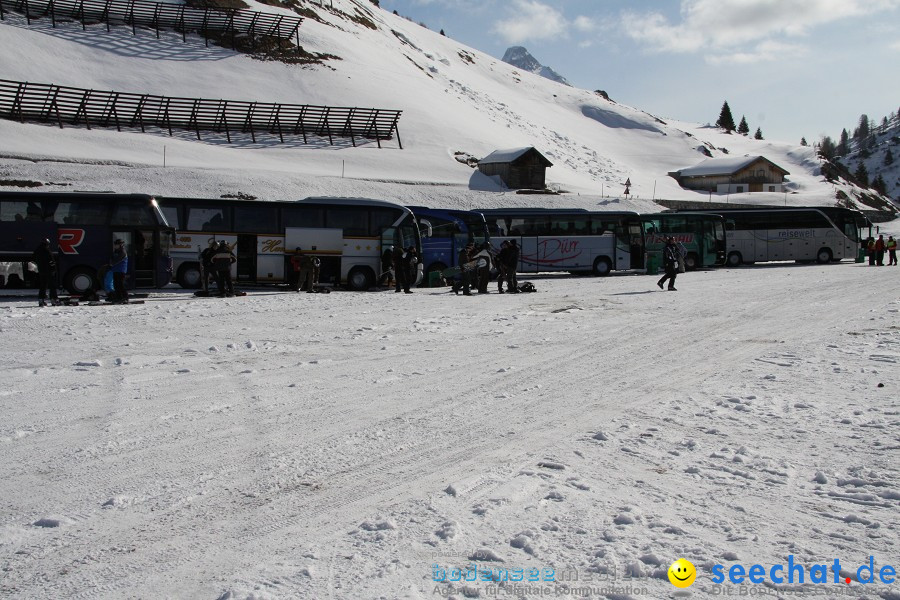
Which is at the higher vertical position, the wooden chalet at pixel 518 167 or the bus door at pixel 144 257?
the wooden chalet at pixel 518 167

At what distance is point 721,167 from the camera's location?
73.4 m

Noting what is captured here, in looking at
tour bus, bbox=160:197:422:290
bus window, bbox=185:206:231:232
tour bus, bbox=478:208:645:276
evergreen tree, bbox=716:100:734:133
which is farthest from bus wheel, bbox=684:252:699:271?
evergreen tree, bbox=716:100:734:133

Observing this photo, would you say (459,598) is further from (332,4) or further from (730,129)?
(730,129)

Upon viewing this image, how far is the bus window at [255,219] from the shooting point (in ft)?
73.0

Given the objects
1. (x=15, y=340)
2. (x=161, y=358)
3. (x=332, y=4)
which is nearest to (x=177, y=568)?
(x=161, y=358)

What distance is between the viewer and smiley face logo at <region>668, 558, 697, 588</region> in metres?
3.67

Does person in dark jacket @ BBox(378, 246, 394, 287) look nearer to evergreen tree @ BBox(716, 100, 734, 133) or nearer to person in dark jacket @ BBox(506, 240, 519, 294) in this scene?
person in dark jacket @ BBox(506, 240, 519, 294)

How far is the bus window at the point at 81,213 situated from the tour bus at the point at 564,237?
47.8 ft

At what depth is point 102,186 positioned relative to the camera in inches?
1246

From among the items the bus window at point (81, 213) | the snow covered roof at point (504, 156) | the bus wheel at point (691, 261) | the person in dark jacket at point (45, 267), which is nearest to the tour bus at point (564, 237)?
the bus wheel at point (691, 261)

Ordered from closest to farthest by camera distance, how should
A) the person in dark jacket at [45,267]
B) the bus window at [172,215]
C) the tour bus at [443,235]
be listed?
1. the person in dark jacket at [45,267]
2. the bus window at [172,215]
3. the tour bus at [443,235]

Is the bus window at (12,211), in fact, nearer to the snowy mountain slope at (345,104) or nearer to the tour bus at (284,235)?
the tour bus at (284,235)

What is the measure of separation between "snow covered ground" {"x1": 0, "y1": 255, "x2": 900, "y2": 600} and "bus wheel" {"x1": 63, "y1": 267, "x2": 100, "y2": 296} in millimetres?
7493

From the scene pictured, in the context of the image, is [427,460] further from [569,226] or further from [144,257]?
[569,226]
